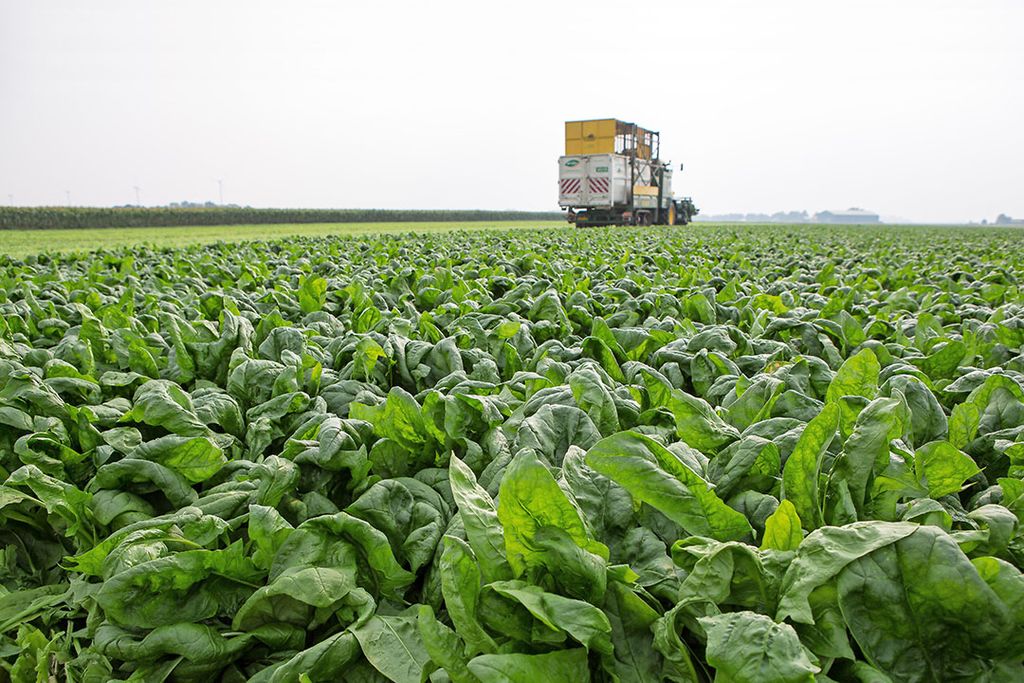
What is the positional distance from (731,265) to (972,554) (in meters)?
8.01

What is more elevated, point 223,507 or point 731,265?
point 731,265

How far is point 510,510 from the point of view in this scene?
146 cm

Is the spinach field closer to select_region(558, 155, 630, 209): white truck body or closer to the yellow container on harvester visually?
select_region(558, 155, 630, 209): white truck body

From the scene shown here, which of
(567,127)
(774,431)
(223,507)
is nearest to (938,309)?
(774,431)

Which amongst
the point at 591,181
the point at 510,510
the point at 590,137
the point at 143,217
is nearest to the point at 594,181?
the point at 591,181

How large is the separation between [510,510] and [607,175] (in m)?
31.3

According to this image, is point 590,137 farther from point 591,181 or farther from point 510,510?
point 510,510

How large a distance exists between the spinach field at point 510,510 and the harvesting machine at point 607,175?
1138 inches

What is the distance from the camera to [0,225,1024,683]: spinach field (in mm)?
1306

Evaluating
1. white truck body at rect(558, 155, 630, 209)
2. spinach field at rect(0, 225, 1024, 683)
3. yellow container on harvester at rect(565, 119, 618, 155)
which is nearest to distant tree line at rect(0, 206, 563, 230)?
yellow container on harvester at rect(565, 119, 618, 155)

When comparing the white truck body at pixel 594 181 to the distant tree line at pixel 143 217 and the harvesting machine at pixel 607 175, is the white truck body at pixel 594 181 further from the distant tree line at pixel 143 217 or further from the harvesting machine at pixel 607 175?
the distant tree line at pixel 143 217

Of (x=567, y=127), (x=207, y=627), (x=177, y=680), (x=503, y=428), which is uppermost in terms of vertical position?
(x=567, y=127)

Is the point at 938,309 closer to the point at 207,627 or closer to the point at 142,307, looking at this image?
the point at 207,627

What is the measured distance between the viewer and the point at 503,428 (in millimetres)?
2346
